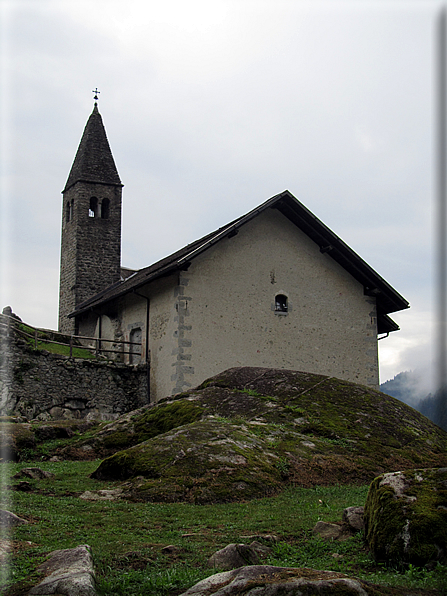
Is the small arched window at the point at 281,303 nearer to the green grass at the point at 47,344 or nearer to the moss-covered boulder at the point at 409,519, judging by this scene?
the green grass at the point at 47,344

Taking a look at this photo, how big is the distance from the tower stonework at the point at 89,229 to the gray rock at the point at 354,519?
86.4 feet

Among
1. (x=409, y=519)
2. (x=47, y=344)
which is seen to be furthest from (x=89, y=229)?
(x=409, y=519)

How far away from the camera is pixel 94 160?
3478 cm

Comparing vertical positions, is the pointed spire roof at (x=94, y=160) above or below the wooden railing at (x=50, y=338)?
above

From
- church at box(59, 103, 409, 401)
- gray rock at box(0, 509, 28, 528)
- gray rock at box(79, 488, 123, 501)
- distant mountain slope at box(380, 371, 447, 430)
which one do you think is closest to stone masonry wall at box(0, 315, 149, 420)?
church at box(59, 103, 409, 401)

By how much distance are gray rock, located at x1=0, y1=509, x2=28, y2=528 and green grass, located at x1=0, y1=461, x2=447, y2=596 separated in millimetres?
99

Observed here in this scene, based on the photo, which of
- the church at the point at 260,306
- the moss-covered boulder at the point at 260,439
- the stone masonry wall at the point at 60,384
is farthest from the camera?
→ the church at the point at 260,306

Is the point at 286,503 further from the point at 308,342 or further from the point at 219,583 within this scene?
the point at 308,342

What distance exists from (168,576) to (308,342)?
709 inches

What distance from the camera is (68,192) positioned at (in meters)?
35.1

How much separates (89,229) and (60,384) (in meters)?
14.7

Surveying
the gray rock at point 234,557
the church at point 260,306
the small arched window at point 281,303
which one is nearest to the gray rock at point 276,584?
the gray rock at point 234,557

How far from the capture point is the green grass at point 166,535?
4.82 metres

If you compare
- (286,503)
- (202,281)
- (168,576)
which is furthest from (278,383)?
(168,576)
